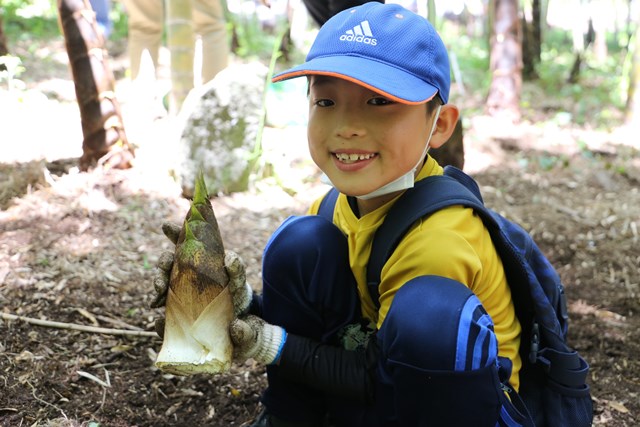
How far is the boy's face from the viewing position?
1.42 m

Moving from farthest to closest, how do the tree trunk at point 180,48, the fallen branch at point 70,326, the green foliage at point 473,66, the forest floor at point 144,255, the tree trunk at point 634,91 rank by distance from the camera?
the green foliage at point 473,66 < the tree trunk at point 634,91 < the tree trunk at point 180,48 < the fallen branch at point 70,326 < the forest floor at point 144,255

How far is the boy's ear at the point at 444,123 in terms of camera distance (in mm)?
1564

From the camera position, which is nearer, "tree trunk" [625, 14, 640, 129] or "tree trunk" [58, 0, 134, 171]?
"tree trunk" [58, 0, 134, 171]

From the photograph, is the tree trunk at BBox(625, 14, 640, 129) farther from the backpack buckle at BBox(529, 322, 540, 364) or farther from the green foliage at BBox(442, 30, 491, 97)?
the backpack buckle at BBox(529, 322, 540, 364)

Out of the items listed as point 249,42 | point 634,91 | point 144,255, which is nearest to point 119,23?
point 249,42

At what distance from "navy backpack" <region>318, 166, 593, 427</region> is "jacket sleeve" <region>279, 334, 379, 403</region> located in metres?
0.17

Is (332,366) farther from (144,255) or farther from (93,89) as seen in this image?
(93,89)

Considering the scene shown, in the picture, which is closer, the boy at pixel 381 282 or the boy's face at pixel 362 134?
the boy at pixel 381 282

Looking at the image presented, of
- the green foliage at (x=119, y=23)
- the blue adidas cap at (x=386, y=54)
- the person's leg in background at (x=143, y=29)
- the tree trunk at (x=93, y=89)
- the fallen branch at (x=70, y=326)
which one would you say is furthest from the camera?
the green foliage at (x=119, y=23)

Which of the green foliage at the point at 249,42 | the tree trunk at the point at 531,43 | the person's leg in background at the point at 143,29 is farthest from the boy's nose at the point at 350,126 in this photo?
the tree trunk at the point at 531,43

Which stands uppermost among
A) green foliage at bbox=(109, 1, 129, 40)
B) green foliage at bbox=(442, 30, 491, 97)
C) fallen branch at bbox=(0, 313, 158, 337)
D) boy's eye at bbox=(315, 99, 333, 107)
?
boy's eye at bbox=(315, 99, 333, 107)

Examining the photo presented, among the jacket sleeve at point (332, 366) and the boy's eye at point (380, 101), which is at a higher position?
the boy's eye at point (380, 101)

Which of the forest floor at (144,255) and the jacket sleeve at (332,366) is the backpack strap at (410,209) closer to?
the jacket sleeve at (332,366)

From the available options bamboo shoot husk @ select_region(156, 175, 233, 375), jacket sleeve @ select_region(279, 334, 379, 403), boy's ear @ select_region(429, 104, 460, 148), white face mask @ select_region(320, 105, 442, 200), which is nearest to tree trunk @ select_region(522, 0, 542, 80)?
boy's ear @ select_region(429, 104, 460, 148)
